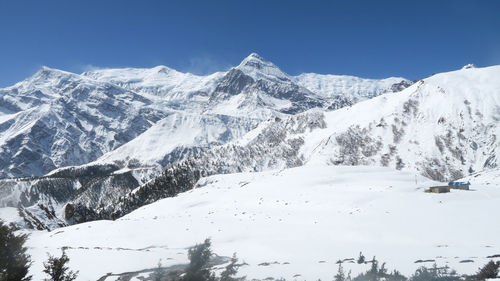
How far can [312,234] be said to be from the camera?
2311cm

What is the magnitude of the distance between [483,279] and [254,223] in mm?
16552


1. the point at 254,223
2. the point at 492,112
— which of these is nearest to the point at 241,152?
the point at 492,112

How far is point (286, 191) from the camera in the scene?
41375mm

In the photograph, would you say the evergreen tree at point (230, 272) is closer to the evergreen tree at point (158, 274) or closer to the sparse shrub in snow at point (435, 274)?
the evergreen tree at point (158, 274)

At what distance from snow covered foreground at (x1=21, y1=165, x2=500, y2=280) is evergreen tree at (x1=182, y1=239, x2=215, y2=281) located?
167 centimetres

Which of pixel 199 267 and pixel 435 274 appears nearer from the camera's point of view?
pixel 435 274

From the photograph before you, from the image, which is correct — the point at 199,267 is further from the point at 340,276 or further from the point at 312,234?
the point at 312,234

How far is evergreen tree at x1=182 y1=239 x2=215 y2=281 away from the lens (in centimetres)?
1573

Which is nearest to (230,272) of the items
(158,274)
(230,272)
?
(230,272)

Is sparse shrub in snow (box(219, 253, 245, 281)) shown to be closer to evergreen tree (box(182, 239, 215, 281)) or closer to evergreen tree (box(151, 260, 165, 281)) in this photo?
evergreen tree (box(182, 239, 215, 281))

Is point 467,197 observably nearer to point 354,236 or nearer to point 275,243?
point 354,236

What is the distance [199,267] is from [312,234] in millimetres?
8867

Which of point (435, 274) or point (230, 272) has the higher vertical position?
point (230, 272)

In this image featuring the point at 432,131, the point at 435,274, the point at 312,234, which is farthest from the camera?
the point at 432,131
